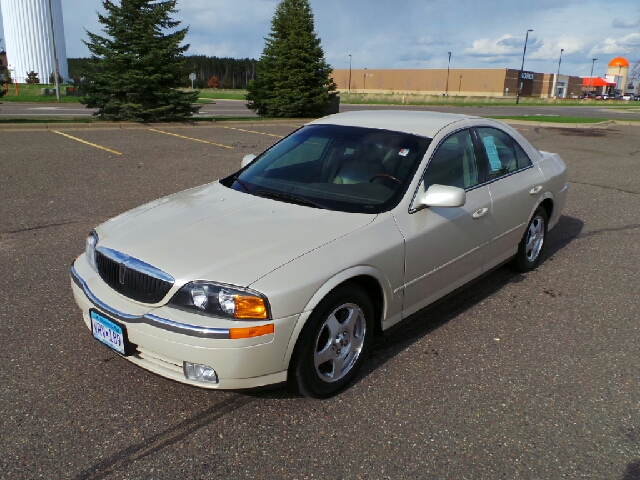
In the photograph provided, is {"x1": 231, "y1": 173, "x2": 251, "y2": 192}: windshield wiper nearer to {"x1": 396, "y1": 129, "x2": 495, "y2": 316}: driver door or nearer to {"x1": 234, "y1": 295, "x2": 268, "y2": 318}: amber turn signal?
{"x1": 396, "y1": 129, "x2": 495, "y2": 316}: driver door

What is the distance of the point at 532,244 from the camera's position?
5.12 metres

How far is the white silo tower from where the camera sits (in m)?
67.4

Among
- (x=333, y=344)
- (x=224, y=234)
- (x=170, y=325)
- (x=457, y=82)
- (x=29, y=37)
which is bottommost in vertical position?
(x=333, y=344)

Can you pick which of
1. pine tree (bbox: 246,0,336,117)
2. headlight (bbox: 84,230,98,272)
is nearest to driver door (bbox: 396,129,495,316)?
headlight (bbox: 84,230,98,272)

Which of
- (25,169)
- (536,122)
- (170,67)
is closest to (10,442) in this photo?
(25,169)

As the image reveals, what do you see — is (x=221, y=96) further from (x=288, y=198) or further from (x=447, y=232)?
(x=447, y=232)

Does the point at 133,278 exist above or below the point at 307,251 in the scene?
below

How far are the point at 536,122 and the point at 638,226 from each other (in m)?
17.0

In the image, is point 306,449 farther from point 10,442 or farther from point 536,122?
point 536,122

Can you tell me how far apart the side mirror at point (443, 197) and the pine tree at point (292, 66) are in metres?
18.0

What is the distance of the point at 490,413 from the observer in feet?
9.86

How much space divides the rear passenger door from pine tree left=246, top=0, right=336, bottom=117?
656 inches

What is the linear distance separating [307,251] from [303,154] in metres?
1.53

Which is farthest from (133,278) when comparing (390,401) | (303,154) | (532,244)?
(532,244)
